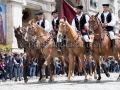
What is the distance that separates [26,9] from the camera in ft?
95.5

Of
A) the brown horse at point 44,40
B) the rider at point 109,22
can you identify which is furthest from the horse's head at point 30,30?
the rider at point 109,22

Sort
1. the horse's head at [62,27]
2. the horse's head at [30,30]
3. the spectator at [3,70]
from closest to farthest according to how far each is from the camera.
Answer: the horse's head at [62,27] → the horse's head at [30,30] → the spectator at [3,70]

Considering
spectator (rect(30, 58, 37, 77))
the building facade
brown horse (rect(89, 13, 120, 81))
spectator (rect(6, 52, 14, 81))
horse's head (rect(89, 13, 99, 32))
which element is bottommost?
spectator (rect(30, 58, 37, 77))

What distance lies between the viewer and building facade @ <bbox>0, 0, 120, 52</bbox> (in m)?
21.2

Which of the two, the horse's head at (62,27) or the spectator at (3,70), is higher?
the horse's head at (62,27)

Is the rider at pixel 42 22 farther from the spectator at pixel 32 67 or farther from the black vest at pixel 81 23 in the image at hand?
the spectator at pixel 32 67

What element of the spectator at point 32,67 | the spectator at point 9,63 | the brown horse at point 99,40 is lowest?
the spectator at point 32,67

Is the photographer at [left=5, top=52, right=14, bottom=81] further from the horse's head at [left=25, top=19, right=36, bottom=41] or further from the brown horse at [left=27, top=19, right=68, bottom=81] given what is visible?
the horse's head at [left=25, top=19, right=36, bottom=41]

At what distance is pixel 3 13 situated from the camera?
20.8 meters

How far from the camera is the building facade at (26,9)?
21156 mm

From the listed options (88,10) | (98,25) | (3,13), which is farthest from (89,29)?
(88,10)

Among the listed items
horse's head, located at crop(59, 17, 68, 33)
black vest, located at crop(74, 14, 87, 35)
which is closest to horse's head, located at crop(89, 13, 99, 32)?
horse's head, located at crop(59, 17, 68, 33)

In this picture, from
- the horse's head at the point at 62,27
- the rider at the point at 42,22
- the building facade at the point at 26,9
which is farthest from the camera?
the building facade at the point at 26,9

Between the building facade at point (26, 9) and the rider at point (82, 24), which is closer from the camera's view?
the rider at point (82, 24)
